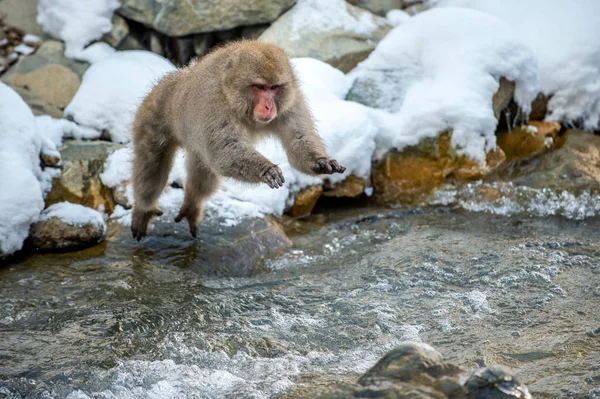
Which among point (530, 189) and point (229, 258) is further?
point (530, 189)

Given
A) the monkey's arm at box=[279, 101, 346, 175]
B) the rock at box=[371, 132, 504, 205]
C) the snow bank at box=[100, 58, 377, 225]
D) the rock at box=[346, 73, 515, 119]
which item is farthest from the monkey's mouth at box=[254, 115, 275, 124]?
the rock at box=[346, 73, 515, 119]

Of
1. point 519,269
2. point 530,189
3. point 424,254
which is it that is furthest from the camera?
point 530,189

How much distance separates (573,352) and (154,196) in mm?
3471

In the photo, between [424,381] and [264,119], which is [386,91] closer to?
[264,119]

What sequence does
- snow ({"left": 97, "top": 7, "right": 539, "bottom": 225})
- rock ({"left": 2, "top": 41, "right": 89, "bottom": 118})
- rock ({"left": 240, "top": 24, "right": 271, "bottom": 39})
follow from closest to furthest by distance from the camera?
snow ({"left": 97, "top": 7, "right": 539, "bottom": 225}) < rock ({"left": 2, "top": 41, "right": 89, "bottom": 118}) < rock ({"left": 240, "top": 24, "right": 271, "bottom": 39})

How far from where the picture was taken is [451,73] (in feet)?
25.1

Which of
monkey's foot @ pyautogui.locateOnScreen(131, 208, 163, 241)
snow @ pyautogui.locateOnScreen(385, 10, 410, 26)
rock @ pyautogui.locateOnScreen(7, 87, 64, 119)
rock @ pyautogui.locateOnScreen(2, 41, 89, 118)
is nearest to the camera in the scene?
monkey's foot @ pyautogui.locateOnScreen(131, 208, 163, 241)

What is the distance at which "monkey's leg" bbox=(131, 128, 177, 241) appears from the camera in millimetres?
5648

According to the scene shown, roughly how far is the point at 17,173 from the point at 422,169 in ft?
12.6

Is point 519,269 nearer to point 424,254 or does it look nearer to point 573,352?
point 424,254

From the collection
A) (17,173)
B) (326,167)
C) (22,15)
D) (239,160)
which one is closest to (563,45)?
(326,167)

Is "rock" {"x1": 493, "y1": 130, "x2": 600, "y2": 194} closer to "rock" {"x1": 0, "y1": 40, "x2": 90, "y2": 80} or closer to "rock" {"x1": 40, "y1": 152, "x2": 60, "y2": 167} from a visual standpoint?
"rock" {"x1": 40, "y1": 152, "x2": 60, "y2": 167}

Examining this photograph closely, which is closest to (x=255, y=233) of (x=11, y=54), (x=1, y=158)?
(x=1, y=158)

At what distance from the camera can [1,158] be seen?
5.71m
